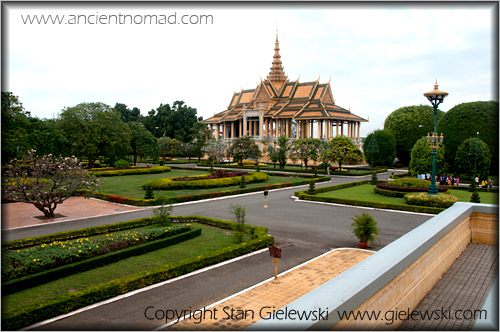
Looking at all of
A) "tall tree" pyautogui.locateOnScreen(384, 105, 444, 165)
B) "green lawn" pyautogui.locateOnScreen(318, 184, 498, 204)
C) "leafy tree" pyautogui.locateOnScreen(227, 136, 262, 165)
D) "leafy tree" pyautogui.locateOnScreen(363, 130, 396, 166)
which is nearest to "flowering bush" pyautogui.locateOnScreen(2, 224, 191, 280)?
"green lawn" pyautogui.locateOnScreen(318, 184, 498, 204)

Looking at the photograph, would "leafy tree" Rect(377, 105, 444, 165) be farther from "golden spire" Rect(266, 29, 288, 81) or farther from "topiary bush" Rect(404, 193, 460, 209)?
"topiary bush" Rect(404, 193, 460, 209)

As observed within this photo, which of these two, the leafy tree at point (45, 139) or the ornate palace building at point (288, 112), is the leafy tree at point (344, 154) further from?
Answer: the leafy tree at point (45, 139)

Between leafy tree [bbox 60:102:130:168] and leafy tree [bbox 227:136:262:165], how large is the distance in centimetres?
1370

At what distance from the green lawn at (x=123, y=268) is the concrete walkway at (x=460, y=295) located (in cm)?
674

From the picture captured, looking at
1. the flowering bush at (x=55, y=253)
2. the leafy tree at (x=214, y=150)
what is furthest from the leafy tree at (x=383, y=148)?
the flowering bush at (x=55, y=253)

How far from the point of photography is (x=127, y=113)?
8625 cm

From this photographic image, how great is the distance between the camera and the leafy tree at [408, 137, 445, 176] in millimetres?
30781

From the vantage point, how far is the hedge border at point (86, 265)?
797cm

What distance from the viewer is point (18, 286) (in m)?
7.96

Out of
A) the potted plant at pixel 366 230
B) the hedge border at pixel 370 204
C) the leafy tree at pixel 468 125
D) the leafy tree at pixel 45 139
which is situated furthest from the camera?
the leafy tree at pixel 468 125

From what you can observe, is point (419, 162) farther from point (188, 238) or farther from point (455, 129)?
point (188, 238)

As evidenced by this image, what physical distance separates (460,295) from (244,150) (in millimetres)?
40809

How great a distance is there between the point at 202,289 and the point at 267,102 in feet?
175

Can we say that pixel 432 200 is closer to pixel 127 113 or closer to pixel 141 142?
pixel 141 142
